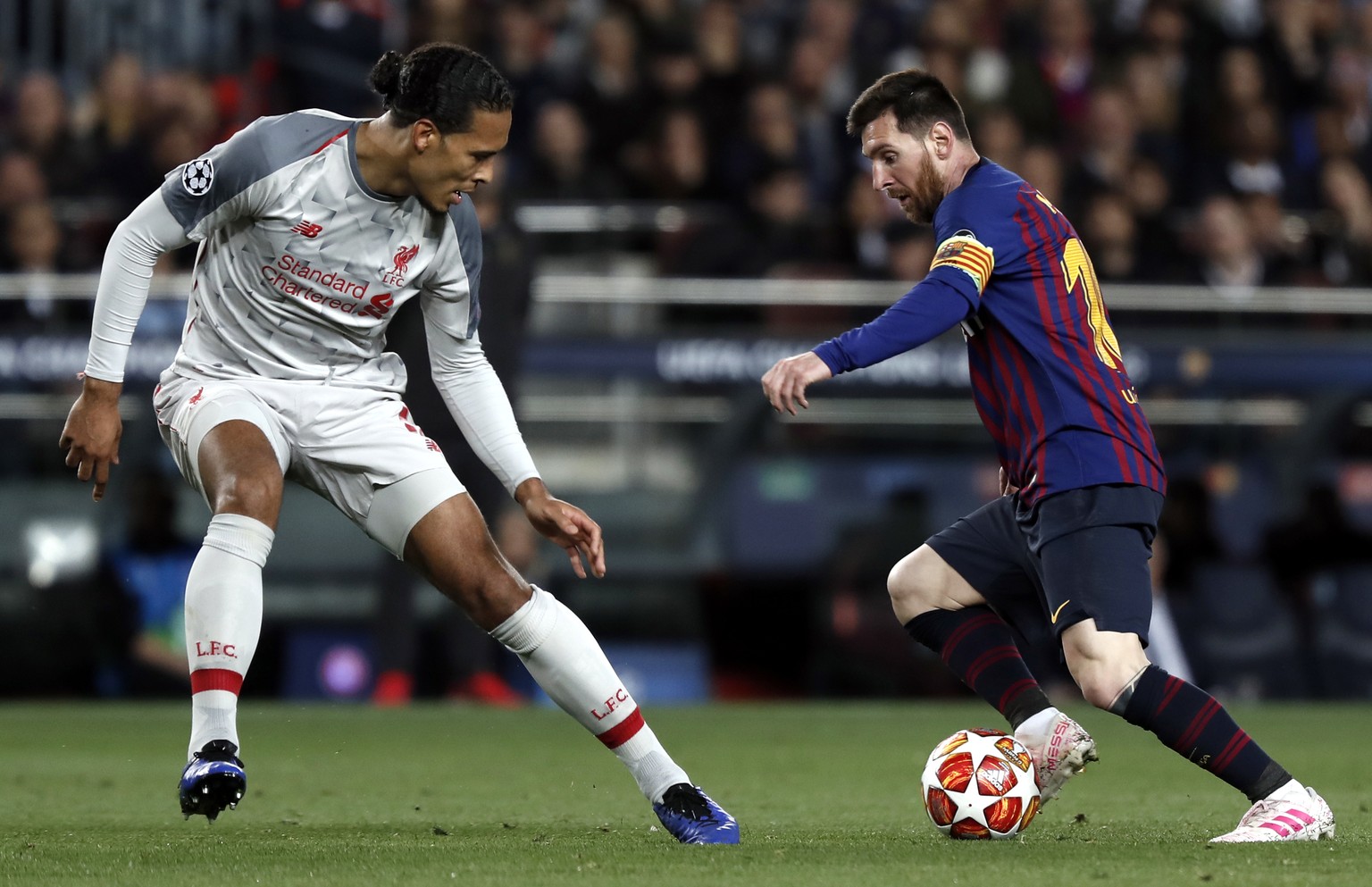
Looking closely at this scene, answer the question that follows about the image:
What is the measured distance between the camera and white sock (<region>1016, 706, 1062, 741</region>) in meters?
5.25

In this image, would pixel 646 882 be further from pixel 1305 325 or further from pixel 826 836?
pixel 1305 325

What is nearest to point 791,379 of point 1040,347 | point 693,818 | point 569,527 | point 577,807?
point 569,527

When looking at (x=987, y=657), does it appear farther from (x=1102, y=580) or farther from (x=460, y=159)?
(x=460, y=159)

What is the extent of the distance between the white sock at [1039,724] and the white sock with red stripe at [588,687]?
975 millimetres

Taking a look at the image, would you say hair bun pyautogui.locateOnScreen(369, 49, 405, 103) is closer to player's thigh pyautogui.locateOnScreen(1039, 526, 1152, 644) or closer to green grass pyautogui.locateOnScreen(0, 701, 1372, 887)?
green grass pyautogui.locateOnScreen(0, 701, 1372, 887)

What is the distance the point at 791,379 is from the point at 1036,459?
839 mm

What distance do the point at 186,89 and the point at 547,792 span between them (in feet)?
25.8

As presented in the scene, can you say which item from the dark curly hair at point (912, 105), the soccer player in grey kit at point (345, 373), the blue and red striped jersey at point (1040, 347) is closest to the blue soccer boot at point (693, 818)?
the soccer player in grey kit at point (345, 373)

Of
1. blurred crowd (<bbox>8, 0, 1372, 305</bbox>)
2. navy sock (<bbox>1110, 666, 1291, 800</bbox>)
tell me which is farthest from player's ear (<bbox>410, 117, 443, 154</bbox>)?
blurred crowd (<bbox>8, 0, 1372, 305</bbox>)

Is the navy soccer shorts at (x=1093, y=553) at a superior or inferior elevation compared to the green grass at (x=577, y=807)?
superior

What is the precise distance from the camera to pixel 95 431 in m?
4.76

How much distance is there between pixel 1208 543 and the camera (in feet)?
39.9

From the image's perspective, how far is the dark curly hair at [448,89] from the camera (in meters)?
4.80

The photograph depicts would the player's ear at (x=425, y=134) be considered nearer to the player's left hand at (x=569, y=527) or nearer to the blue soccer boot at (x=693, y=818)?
the player's left hand at (x=569, y=527)
